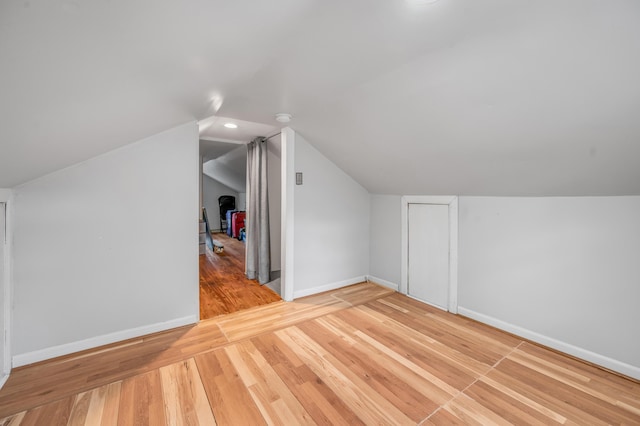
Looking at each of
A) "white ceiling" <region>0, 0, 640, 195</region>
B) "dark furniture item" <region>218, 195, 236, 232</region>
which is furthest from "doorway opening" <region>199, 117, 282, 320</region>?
"dark furniture item" <region>218, 195, 236, 232</region>

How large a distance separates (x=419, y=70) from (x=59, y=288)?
110 inches

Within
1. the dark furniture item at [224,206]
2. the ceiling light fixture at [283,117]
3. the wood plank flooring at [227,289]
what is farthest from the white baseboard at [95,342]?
the dark furniture item at [224,206]

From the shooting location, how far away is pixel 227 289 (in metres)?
3.49

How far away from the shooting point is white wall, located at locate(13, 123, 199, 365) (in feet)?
6.49

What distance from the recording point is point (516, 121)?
1.69 metres

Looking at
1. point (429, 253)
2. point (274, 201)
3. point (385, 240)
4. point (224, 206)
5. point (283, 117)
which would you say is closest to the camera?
point (283, 117)

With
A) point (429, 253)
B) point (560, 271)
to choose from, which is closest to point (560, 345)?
point (560, 271)

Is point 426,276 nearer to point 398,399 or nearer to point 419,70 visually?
point 398,399

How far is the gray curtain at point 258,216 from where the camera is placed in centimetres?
369

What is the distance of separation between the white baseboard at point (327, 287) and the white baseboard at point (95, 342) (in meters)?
1.10

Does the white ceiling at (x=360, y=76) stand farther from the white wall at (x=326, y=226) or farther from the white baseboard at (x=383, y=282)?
the white baseboard at (x=383, y=282)

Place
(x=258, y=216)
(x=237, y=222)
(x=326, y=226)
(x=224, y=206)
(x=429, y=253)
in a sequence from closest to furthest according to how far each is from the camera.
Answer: (x=429, y=253) < (x=326, y=226) < (x=258, y=216) < (x=237, y=222) < (x=224, y=206)

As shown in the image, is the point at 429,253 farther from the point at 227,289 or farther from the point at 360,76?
the point at 227,289

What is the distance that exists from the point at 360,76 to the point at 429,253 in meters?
2.09
